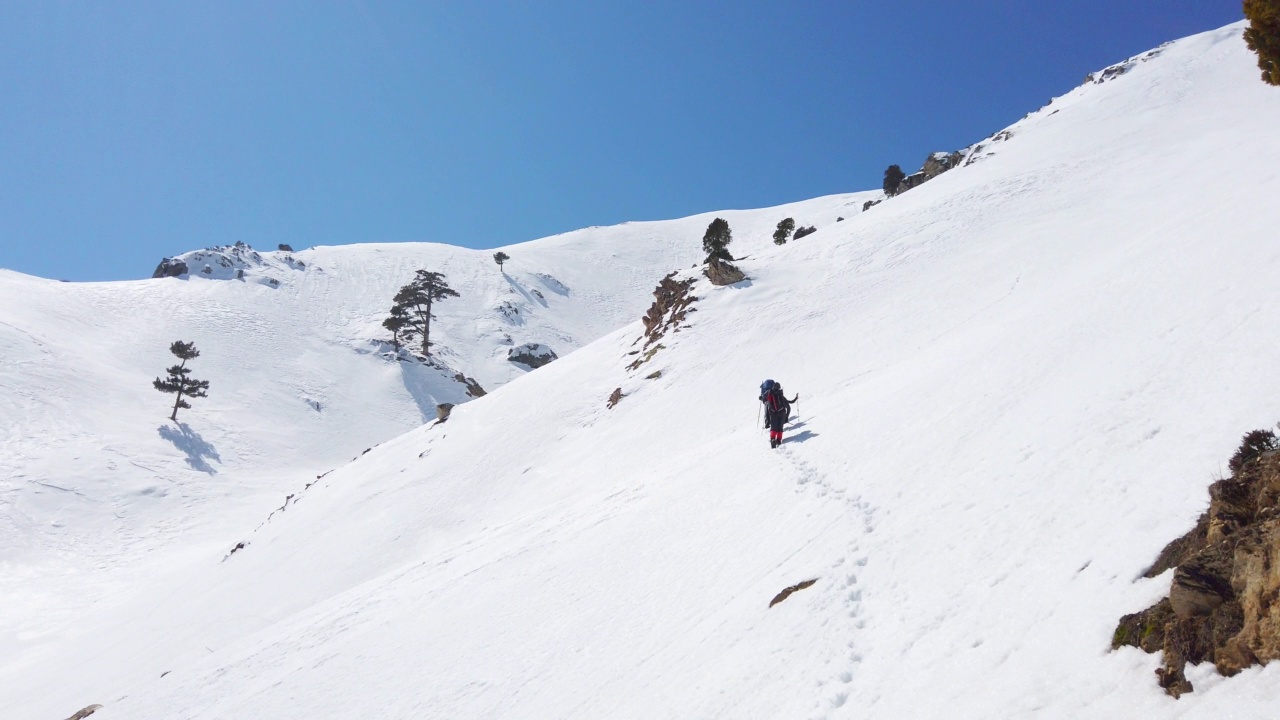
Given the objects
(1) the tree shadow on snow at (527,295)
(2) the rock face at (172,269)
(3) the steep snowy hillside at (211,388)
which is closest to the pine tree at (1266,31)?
(3) the steep snowy hillside at (211,388)

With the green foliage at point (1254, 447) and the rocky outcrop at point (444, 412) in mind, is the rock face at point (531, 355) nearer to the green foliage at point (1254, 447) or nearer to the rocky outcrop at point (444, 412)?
the rocky outcrop at point (444, 412)

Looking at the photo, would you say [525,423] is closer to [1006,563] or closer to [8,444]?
[1006,563]

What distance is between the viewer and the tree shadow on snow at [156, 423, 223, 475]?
44.6 meters

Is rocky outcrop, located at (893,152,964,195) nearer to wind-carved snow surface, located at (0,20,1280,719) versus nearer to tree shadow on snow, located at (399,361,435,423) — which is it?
wind-carved snow surface, located at (0,20,1280,719)

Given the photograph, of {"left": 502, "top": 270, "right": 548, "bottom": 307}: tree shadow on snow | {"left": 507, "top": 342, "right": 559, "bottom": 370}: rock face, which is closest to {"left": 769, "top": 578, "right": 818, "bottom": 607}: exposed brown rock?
{"left": 507, "top": 342, "right": 559, "bottom": 370}: rock face

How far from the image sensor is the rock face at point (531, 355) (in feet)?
229

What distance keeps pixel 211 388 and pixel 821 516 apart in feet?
187

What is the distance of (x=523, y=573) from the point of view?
14.6 metres

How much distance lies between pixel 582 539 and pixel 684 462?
4.72 meters

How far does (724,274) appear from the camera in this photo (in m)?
38.5

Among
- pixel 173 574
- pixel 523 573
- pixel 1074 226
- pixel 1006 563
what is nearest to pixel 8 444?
pixel 173 574

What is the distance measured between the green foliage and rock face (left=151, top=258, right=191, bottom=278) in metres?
89.7

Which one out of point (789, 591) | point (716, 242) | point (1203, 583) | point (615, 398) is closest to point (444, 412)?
point (615, 398)

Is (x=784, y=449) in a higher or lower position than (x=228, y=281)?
lower
